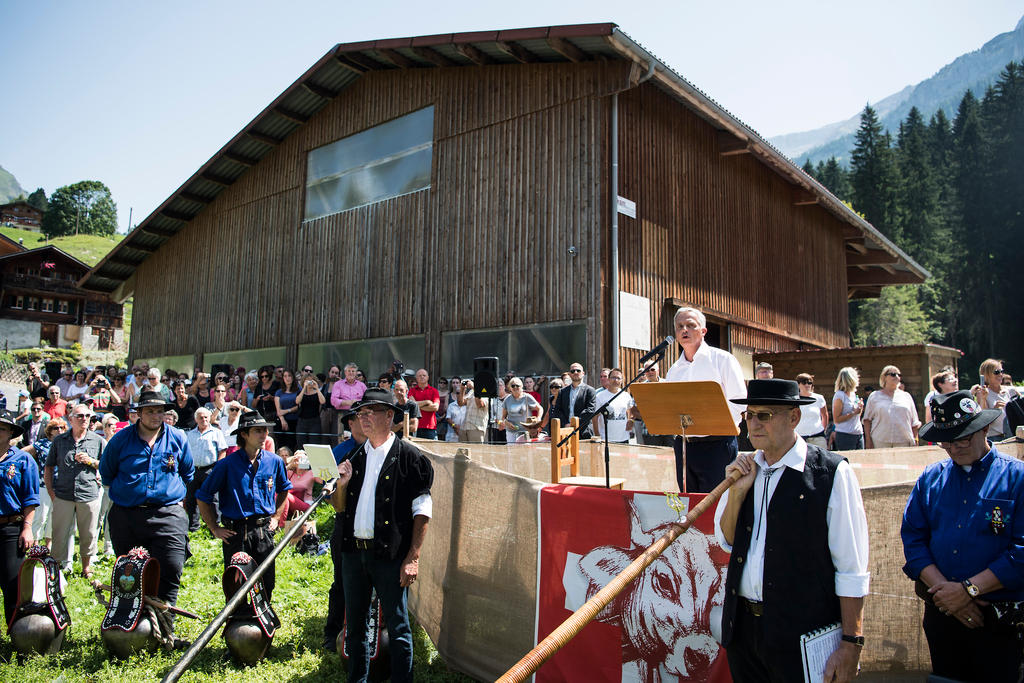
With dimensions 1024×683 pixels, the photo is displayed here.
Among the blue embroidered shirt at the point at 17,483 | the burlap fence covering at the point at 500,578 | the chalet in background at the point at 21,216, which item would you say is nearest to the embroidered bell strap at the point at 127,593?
the blue embroidered shirt at the point at 17,483

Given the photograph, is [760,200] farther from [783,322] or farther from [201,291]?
[201,291]

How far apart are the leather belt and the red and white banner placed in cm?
95

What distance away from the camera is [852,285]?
25266 mm

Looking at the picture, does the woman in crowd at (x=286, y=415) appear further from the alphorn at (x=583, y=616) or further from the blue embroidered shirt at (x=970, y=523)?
the blue embroidered shirt at (x=970, y=523)

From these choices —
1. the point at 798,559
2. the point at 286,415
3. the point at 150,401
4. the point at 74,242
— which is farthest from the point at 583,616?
the point at 74,242

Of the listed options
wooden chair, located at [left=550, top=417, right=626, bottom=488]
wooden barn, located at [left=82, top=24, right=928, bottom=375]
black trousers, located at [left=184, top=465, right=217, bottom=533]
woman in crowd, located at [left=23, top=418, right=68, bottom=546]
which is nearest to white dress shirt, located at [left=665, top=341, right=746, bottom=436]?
wooden chair, located at [left=550, top=417, right=626, bottom=488]

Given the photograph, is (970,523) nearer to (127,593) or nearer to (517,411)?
(127,593)

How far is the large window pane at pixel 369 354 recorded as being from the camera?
49.0 ft

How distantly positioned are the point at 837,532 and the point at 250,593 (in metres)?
4.62

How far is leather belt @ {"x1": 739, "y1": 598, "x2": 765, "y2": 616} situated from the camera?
9.09 feet

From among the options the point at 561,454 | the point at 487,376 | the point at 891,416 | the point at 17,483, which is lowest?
the point at 17,483

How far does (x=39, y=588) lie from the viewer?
5758 millimetres

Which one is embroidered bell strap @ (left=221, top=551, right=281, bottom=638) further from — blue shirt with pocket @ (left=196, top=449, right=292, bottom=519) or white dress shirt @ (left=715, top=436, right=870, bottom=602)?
Answer: white dress shirt @ (left=715, top=436, right=870, bottom=602)

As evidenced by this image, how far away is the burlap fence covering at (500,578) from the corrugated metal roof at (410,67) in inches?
335
